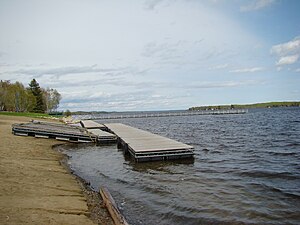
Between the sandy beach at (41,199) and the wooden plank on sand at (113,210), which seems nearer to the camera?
the sandy beach at (41,199)

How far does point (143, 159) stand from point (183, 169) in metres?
2.81

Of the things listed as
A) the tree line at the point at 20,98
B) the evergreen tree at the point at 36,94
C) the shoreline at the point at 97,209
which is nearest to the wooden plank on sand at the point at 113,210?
the shoreline at the point at 97,209

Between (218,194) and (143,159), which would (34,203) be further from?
(143,159)

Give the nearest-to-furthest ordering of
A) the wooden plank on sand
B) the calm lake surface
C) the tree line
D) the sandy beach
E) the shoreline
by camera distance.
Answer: the sandy beach → the wooden plank on sand → the shoreline → the calm lake surface → the tree line

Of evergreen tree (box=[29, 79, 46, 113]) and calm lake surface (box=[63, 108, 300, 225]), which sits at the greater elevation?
evergreen tree (box=[29, 79, 46, 113])

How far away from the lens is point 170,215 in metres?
8.62

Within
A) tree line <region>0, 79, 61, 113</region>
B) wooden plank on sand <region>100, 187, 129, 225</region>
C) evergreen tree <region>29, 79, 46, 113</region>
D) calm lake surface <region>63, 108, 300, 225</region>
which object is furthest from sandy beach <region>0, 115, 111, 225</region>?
evergreen tree <region>29, 79, 46, 113</region>

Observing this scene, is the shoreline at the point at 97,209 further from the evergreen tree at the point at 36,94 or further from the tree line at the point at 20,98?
the evergreen tree at the point at 36,94

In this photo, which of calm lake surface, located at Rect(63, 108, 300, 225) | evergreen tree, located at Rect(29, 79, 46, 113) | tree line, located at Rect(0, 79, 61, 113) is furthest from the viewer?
evergreen tree, located at Rect(29, 79, 46, 113)

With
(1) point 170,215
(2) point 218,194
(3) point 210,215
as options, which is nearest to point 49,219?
(1) point 170,215

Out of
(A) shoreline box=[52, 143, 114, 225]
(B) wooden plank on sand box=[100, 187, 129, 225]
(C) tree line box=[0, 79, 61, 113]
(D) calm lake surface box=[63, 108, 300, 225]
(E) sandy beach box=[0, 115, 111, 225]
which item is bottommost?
(D) calm lake surface box=[63, 108, 300, 225]

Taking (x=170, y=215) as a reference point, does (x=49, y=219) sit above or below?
above

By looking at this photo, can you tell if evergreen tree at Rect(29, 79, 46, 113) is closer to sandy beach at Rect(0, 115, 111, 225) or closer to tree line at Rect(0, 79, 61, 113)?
tree line at Rect(0, 79, 61, 113)

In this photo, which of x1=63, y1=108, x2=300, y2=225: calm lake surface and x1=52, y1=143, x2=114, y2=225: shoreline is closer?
x1=52, y1=143, x2=114, y2=225: shoreline
